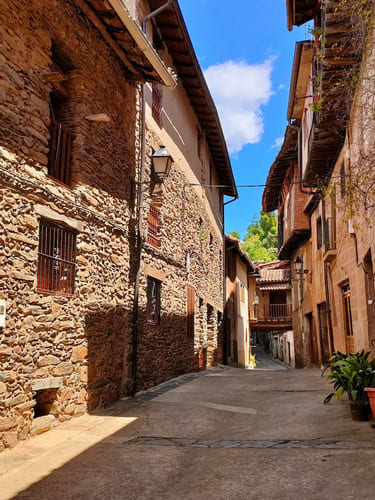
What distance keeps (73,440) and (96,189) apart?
371cm

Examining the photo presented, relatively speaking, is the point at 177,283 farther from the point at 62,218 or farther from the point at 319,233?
the point at 62,218

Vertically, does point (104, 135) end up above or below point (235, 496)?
above

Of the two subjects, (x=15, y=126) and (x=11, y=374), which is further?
(x=15, y=126)

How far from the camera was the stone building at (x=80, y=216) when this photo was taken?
5.70 metres

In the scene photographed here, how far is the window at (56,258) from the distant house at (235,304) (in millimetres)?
13335

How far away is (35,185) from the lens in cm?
604

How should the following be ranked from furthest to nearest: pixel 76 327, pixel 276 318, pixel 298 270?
pixel 276 318
pixel 298 270
pixel 76 327

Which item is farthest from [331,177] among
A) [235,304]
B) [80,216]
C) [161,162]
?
[235,304]

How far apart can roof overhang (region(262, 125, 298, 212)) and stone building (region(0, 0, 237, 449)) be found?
5.31 m

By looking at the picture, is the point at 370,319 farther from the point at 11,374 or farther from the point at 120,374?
the point at 11,374

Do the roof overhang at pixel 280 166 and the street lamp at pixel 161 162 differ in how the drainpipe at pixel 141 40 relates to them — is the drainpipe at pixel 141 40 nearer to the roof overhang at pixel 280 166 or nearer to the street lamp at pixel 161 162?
the street lamp at pixel 161 162

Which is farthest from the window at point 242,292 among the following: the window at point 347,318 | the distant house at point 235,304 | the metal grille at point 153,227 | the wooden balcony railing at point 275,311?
the metal grille at point 153,227

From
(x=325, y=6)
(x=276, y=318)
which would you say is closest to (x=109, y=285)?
(x=325, y=6)

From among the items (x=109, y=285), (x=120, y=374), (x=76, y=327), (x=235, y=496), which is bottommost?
(x=235, y=496)
